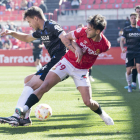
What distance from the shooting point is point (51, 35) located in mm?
4973

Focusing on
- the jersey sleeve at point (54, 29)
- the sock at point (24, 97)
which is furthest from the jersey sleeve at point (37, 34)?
the sock at point (24, 97)

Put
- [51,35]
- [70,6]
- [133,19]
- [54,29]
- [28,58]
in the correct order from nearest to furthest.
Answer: [54,29]
[51,35]
[133,19]
[28,58]
[70,6]

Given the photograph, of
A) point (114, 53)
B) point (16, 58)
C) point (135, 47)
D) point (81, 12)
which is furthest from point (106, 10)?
point (135, 47)

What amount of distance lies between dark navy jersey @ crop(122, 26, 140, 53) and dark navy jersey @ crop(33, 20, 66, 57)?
352cm

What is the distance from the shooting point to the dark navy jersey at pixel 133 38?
8148 mm

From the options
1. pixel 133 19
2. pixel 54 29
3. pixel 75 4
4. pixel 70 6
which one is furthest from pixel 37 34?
pixel 70 6

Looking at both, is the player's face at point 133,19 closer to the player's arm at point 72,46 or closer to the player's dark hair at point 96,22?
the player's arm at point 72,46

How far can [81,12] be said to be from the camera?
26.7 metres

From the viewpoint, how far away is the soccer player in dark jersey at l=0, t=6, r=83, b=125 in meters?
4.41

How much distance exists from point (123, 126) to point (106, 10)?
22849 millimetres

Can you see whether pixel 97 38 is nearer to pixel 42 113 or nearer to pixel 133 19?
pixel 42 113

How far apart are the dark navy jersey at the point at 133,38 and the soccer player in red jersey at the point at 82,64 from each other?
387cm

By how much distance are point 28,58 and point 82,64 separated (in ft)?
51.1

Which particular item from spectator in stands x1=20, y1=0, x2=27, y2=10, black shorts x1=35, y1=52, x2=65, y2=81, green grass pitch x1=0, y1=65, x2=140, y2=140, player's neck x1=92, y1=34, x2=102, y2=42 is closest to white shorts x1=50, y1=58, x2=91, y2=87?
black shorts x1=35, y1=52, x2=65, y2=81
